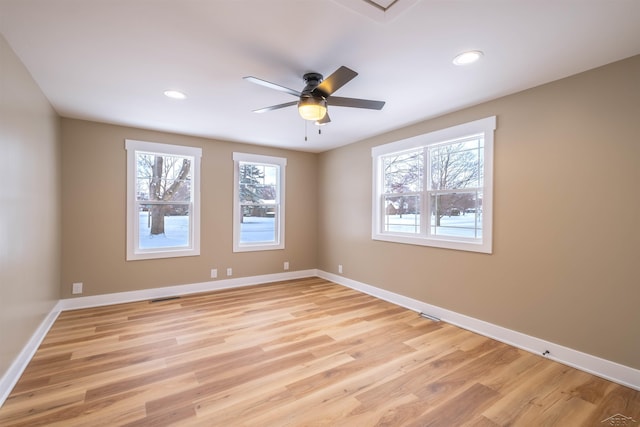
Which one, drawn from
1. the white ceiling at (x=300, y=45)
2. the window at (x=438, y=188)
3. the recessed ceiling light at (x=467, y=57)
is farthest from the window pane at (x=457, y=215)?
the recessed ceiling light at (x=467, y=57)

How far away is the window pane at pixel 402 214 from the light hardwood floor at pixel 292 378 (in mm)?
1240

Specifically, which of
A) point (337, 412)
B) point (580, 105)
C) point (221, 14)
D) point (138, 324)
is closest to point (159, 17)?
point (221, 14)

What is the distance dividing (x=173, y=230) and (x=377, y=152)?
3.42 metres

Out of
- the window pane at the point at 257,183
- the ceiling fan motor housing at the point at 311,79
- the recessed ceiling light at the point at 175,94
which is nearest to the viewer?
the ceiling fan motor housing at the point at 311,79

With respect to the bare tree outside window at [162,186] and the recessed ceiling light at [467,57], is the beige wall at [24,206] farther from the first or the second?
the recessed ceiling light at [467,57]

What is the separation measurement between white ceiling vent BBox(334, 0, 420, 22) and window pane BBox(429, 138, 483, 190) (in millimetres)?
2056

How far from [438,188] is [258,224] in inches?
124

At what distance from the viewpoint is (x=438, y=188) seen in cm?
366

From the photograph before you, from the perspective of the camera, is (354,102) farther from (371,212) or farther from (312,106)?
(371,212)

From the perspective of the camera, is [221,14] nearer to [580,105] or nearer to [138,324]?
[580,105]

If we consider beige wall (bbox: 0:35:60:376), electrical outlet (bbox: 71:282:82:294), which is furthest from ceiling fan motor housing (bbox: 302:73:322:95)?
electrical outlet (bbox: 71:282:82:294)

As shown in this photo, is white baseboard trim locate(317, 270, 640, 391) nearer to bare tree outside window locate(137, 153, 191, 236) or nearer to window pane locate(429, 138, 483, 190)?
window pane locate(429, 138, 483, 190)

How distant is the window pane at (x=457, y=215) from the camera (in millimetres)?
3281

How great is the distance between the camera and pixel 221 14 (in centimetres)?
178
